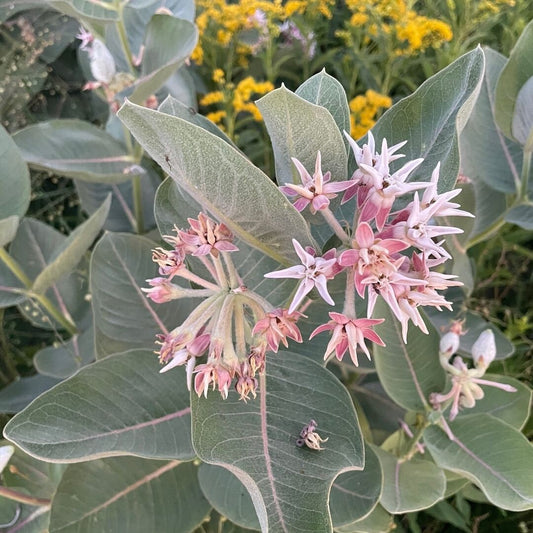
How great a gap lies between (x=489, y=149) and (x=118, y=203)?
2.38 feet

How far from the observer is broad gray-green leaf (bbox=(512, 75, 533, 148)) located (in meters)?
0.74

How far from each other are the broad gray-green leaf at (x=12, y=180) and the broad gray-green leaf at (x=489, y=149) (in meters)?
0.70

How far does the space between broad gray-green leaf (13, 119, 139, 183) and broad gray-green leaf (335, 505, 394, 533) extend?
2.16 ft

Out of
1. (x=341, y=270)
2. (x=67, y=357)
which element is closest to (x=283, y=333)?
(x=341, y=270)

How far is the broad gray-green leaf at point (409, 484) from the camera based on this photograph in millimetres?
749

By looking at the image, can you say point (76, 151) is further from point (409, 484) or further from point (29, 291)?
point (409, 484)

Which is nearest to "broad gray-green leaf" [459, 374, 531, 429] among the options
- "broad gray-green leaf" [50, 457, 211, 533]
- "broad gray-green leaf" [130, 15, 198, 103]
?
"broad gray-green leaf" [50, 457, 211, 533]

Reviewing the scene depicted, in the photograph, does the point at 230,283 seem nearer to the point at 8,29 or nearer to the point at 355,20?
the point at 355,20

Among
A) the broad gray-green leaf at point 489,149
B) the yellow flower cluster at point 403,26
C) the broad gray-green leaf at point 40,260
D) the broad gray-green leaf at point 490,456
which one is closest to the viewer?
the broad gray-green leaf at point 490,456

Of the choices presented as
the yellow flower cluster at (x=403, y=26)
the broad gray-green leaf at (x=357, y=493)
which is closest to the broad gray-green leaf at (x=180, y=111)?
the broad gray-green leaf at (x=357, y=493)

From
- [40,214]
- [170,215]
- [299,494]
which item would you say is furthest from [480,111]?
[40,214]

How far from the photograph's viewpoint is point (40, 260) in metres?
1.04

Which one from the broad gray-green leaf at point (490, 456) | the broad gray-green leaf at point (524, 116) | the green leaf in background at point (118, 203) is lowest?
the broad gray-green leaf at point (490, 456)

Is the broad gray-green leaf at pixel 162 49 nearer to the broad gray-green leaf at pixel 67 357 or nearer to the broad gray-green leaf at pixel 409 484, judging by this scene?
the broad gray-green leaf at pixel 67 357
